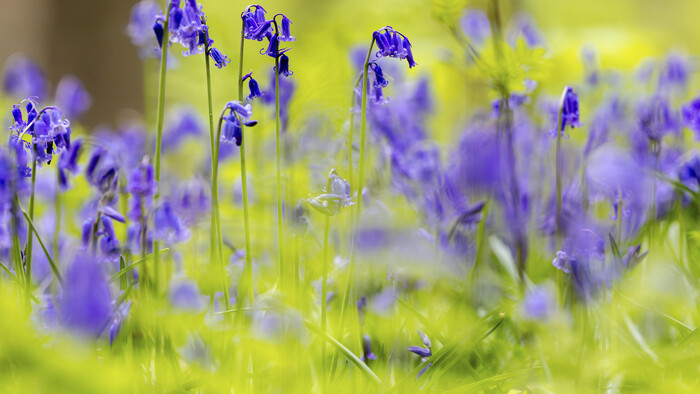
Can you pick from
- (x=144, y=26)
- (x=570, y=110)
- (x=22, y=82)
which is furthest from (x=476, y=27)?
(x=22, y=82)

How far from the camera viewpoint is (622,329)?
3.73 feet

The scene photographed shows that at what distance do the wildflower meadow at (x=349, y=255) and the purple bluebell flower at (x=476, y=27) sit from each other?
60 cm

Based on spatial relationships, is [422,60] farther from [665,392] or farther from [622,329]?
[665,392]

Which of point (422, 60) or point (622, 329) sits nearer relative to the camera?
point (622, 329)

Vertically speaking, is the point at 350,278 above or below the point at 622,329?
above

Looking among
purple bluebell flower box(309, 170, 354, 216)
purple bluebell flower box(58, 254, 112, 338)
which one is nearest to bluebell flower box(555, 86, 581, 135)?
purple bluebell flower box(309, 170, 354, 216)

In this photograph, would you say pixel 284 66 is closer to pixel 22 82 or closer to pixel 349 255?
pixel 349 255

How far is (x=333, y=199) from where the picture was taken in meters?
0.92

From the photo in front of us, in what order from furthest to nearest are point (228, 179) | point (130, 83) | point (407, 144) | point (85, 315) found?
point (130, 83) < point (228, 179) < point (407, 144) < point (85, 315)

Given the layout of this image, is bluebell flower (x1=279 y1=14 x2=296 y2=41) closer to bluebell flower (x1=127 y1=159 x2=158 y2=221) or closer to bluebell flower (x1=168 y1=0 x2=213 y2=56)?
bluebell flower (x1=168 y1=0 x2=213 y2=56)

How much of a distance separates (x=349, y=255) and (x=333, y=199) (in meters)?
0.25

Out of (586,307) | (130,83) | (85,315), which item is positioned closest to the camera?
(85,315)

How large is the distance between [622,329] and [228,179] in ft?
6.06

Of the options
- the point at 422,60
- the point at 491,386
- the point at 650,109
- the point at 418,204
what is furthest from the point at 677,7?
the point at 491,386
